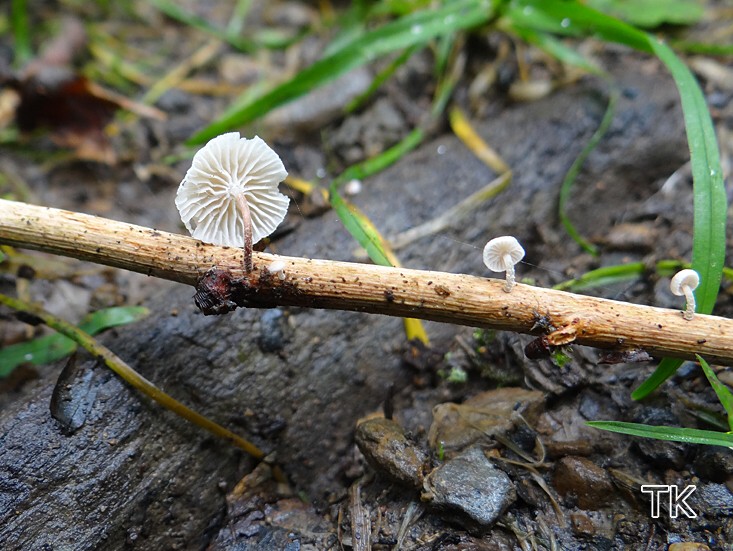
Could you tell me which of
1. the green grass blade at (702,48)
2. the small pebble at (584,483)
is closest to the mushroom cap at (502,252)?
the small pebble at (584,483)

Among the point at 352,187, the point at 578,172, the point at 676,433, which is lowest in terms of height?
the point at 676,433

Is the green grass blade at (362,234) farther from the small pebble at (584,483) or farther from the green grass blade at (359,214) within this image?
the small pebble at (584,483)

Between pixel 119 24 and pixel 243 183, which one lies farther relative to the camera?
pixel 119 24

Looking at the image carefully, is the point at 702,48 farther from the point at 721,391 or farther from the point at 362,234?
the point at 362,234

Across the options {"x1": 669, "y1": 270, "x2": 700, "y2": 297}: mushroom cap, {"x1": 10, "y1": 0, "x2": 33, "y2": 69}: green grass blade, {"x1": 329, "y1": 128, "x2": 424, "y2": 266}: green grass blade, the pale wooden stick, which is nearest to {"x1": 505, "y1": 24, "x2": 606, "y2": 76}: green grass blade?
{"x1": 329, "y1": 128, "x2": 424, "y2": 266}: green grass blade

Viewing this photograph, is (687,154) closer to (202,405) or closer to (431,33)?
(431,33)

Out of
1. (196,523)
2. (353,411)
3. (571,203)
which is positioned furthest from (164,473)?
(571,203)

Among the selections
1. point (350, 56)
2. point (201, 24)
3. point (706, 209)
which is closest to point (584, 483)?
point (706, 209)
